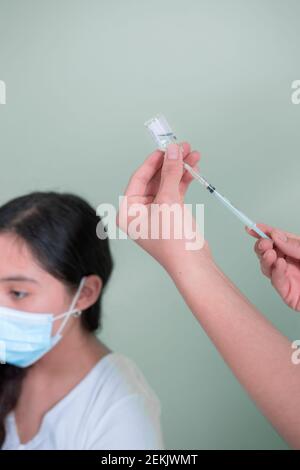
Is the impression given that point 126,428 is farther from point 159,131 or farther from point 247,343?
point 159,131

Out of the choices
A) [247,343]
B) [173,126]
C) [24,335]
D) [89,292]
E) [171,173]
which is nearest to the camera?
[247,343]

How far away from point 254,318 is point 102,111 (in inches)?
30.3

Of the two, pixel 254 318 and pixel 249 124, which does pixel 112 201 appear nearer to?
pixel 249 124

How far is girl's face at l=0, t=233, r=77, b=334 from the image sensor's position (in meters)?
0.90

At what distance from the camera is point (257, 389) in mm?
540

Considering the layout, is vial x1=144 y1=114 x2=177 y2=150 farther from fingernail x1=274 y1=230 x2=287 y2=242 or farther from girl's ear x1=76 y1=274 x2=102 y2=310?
girl's ear x1=76 y1=274 x2=102 y2=310

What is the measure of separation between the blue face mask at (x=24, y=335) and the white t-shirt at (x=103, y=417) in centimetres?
11

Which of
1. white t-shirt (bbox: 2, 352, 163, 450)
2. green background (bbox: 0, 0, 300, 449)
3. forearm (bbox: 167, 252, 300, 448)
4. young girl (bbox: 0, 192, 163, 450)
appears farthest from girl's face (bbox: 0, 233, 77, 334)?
forearm (bbox: 167, 252, 300, 448)

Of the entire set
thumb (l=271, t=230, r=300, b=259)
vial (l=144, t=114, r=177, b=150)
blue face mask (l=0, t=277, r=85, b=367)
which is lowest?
blue face mask (l=0, t=277, r=85, b=367)

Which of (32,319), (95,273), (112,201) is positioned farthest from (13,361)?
(112,201)

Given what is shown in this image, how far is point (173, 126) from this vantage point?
1.15 metres

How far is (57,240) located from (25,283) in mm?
102

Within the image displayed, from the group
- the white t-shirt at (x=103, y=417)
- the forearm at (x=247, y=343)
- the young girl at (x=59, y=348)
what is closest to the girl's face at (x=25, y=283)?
A: the young girl at (x=59, y=348)

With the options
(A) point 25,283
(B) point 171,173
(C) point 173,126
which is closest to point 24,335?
(A) point 25,283
